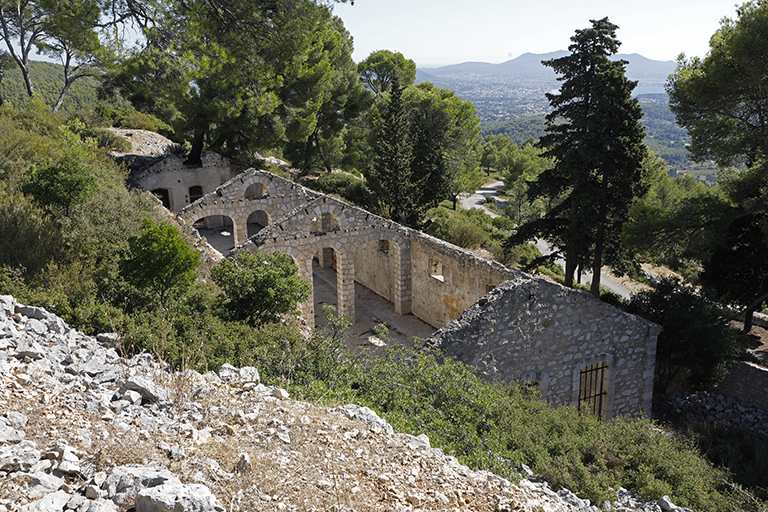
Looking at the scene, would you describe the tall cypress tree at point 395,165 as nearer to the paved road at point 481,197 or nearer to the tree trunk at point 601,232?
the tree trunk at point 601,232

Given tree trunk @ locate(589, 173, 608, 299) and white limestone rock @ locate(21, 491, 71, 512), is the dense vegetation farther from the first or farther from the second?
white limestone rock @ locate(21, 491, 71, 512)

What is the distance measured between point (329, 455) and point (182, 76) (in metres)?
8.05

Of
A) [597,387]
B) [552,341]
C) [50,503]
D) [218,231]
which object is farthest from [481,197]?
[50,503]

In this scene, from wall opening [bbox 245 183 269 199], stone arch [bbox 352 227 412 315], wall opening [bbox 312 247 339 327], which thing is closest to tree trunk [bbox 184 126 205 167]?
wall opening [bbox 245 183 269 199]

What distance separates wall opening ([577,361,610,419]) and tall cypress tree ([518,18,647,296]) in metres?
6.79

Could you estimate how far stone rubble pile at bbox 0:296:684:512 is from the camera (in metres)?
3.90

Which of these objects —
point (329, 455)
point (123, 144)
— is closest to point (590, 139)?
point (329, 455)

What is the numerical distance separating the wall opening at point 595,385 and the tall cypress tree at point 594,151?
679cm

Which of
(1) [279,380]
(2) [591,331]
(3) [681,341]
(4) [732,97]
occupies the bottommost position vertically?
(3) [681,341]

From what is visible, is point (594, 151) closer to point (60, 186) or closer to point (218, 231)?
point (60, 186)

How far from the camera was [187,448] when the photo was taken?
4.76 metres

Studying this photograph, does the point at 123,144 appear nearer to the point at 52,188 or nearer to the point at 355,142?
the point at 355,142

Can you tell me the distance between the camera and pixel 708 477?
8.52m

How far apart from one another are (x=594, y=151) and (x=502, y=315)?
8759mm
